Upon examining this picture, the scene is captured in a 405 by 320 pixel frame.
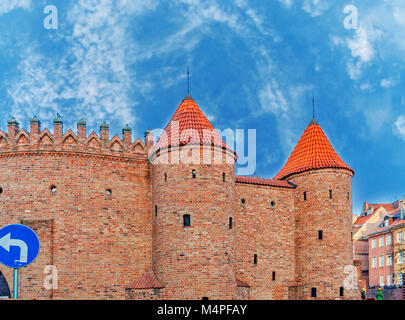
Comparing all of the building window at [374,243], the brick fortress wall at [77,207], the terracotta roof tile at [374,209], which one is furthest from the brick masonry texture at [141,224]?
the terracotta roof tile at [374,209]

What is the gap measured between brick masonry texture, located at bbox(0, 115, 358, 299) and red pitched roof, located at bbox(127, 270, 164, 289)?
0.19 metres

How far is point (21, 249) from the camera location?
6.28 metres

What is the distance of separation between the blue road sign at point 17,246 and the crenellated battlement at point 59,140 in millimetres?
18509

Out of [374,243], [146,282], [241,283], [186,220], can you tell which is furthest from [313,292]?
[374,243]

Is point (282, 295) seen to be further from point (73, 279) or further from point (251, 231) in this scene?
point (73, 279)

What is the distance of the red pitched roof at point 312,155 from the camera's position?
28250 millimetres

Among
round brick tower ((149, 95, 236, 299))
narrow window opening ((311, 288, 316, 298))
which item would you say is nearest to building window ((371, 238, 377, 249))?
narrow window opening ((311, 288, 316, 298))

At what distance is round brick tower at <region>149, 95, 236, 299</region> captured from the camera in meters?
22.5

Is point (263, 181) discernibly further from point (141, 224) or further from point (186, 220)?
point (141, 224)

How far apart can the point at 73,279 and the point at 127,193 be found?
494 cm

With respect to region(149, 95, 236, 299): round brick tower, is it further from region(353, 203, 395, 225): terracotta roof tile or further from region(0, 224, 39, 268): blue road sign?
region(353, 203, 395, 225): terracotta roof tile

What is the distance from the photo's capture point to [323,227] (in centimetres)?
2723

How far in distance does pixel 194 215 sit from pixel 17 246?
55.3 feet
